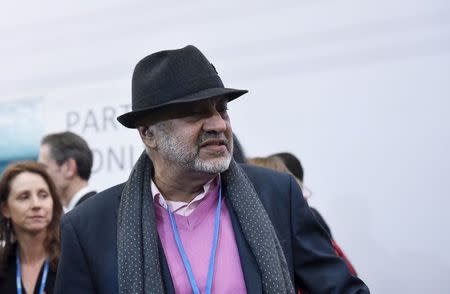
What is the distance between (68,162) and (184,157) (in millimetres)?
2085

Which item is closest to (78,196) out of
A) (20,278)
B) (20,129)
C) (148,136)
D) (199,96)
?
(20,278)

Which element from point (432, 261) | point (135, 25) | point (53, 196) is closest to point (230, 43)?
point (135, 25)

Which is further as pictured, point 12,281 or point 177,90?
point 12,281

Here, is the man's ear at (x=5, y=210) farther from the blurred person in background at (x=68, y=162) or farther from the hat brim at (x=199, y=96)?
the hat brim at (x=199, y=96)

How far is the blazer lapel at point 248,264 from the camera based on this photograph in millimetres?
A: 1539

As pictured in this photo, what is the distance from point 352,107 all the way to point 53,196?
1.63 m

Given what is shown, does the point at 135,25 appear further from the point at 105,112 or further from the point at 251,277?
the point at 251,277

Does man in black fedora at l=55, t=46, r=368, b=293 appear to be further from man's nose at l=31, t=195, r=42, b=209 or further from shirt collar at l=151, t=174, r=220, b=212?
man's nose at l=31, t=195, r=42, b=209

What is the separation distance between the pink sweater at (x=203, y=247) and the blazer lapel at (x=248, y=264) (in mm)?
19

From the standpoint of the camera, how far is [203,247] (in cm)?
164

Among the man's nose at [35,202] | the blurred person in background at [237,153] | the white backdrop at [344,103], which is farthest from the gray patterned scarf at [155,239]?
the white backdrop at [344,103]

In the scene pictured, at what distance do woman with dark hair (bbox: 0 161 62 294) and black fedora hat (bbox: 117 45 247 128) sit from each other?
1336 mm

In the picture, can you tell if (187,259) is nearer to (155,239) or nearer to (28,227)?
(155,239)

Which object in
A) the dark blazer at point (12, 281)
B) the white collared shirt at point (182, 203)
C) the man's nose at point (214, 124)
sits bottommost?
the dark blazer at point (12, 281)
